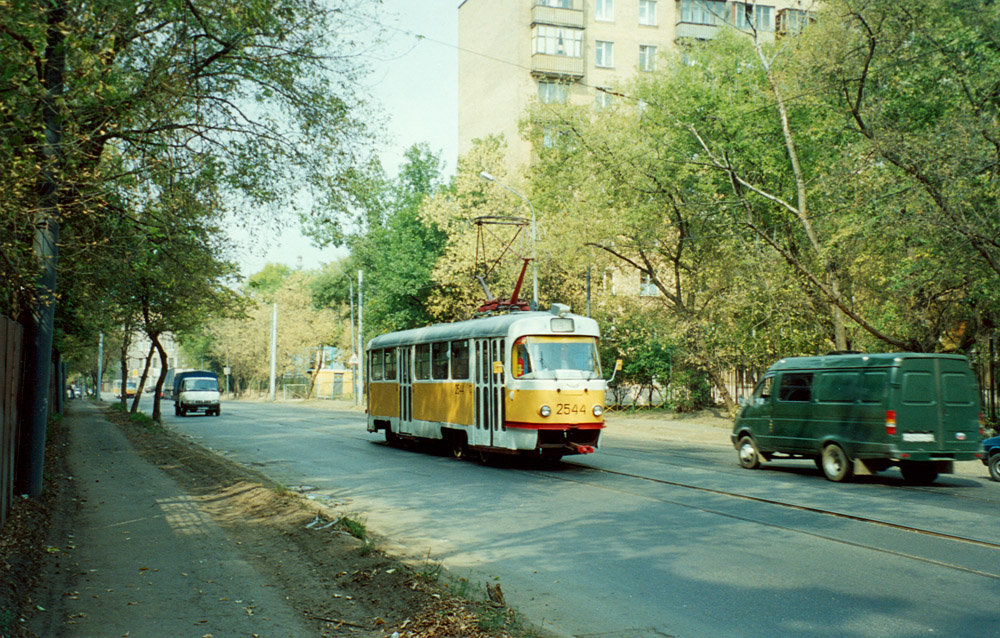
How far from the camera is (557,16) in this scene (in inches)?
2111

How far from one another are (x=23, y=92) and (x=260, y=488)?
6992 mm

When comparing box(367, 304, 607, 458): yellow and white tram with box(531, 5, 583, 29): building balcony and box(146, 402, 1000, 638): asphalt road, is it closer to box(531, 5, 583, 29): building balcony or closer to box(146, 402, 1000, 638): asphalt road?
box(146, 402, 1000, 638): asphalt road

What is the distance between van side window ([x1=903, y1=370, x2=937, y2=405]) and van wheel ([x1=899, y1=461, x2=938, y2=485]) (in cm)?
121

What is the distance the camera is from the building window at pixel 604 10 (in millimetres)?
55938

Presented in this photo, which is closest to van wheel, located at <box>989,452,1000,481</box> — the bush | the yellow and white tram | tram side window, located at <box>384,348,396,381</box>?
the yellow and white tram

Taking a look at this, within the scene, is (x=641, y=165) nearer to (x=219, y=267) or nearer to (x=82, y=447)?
(x=219, y=267)

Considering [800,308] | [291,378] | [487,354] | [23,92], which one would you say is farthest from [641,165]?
[291,378]

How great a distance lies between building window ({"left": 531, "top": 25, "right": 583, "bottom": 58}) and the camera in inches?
2109

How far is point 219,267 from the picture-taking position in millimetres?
15234

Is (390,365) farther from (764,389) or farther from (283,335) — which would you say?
(283,335)

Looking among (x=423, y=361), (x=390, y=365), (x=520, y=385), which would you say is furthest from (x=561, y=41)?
(x=520, y=385)

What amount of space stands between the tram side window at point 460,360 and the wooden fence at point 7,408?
957cm

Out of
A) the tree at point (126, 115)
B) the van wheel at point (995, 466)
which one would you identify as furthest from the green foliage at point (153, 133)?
the van wheel at point (995, 466)

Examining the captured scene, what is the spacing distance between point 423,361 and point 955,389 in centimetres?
1122
